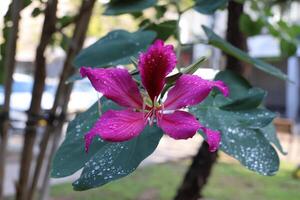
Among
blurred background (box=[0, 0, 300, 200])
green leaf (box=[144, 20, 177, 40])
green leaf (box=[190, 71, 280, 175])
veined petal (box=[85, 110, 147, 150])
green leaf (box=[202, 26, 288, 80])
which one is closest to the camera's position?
veined petal (box=[85, 110, 147, 150])

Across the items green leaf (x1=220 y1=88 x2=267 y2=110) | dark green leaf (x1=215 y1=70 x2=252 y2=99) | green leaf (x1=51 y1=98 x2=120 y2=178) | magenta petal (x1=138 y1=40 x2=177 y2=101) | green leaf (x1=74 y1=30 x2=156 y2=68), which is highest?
magenta petal (x1=138 y1=40 x2=177 y2=101)

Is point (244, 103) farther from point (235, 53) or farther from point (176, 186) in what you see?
point (176, 186)

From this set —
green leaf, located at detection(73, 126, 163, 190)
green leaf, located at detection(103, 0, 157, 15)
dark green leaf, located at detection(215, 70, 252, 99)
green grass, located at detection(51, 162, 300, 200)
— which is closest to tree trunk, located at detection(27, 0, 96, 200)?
green leaf, located at detection(103, 0, 157, 15)

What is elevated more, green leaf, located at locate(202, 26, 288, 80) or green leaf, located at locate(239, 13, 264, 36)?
green leaf, located at locate(202, 26, 288, 80)

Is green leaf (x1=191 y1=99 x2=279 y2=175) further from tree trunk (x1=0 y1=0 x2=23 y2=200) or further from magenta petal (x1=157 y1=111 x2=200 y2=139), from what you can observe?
tree trunk (x1=0 y1=0 x2=23 y2=200)

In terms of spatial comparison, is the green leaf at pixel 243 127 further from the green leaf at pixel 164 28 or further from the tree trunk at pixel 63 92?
the tree trunk at pixel 63 92

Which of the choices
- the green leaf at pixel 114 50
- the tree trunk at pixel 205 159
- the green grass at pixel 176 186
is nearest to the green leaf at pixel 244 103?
the green leaf at pixel 114 50

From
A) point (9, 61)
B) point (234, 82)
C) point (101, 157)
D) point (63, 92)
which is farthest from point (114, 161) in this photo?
point (63, 92)
